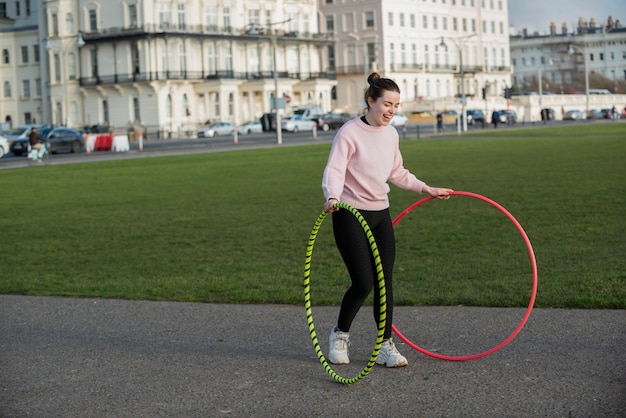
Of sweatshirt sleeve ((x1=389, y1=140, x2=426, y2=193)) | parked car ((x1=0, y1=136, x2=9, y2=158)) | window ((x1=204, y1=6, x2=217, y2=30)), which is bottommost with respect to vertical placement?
sweatshirt sleeve ((x1=389, y1=140, x2=426, y2=193))

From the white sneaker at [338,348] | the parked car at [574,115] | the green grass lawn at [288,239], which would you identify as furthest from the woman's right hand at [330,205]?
the parked car at [574,115]

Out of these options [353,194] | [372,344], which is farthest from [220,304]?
[353,194]

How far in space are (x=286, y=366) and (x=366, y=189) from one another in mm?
1358

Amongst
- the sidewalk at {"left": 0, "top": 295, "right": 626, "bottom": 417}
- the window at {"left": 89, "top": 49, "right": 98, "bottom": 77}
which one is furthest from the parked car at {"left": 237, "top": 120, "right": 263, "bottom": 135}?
the sidewalk at {"left": 0, "top": 295, "right": 626, "bottom": 417}

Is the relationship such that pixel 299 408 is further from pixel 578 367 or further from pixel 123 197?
pixel 123 197

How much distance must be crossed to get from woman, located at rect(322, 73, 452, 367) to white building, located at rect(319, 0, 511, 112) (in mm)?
115556

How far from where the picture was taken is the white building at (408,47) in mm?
133125

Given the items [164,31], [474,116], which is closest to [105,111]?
[164,31]

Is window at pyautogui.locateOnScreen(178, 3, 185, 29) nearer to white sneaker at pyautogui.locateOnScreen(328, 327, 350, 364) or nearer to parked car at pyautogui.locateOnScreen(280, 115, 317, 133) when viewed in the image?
parked car at pyautogui.locateOnScreen(280, 115, 317, 133)

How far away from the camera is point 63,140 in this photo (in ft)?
222

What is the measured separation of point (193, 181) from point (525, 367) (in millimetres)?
25162

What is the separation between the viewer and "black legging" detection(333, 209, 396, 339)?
805cm

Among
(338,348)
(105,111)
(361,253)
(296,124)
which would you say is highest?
(105,111)

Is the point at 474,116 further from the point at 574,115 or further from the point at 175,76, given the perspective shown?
the point at 175,76
